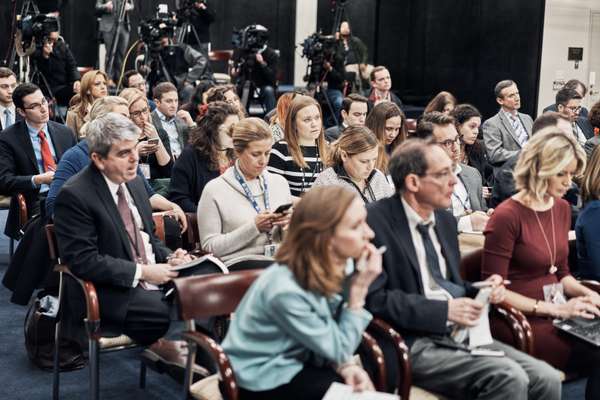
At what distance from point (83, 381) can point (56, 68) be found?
5.91 m

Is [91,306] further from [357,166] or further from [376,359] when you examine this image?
[357,166]

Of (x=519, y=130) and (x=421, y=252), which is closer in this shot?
(x=421, y=252)

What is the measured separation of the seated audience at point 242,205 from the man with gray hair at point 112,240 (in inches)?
15.4

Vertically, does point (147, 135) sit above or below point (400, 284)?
above

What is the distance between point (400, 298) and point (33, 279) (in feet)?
6.12

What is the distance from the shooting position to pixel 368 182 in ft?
15.2

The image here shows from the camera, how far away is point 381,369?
296 cm

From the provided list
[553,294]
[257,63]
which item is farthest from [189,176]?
[257,63]

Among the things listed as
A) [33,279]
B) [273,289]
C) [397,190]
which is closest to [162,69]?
[33,279]

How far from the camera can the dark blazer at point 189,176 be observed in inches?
197

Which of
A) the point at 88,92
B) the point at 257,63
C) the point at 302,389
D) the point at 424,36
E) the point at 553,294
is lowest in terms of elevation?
the point at 302,389

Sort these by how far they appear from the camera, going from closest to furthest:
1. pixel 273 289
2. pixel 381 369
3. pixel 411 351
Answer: pixel 273 289 → pixel 381 369 → pixel 411 351

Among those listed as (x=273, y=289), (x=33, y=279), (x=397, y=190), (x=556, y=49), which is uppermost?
(x=556, y=49)

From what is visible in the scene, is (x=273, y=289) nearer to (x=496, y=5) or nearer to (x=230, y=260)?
(x=230, y=260)
